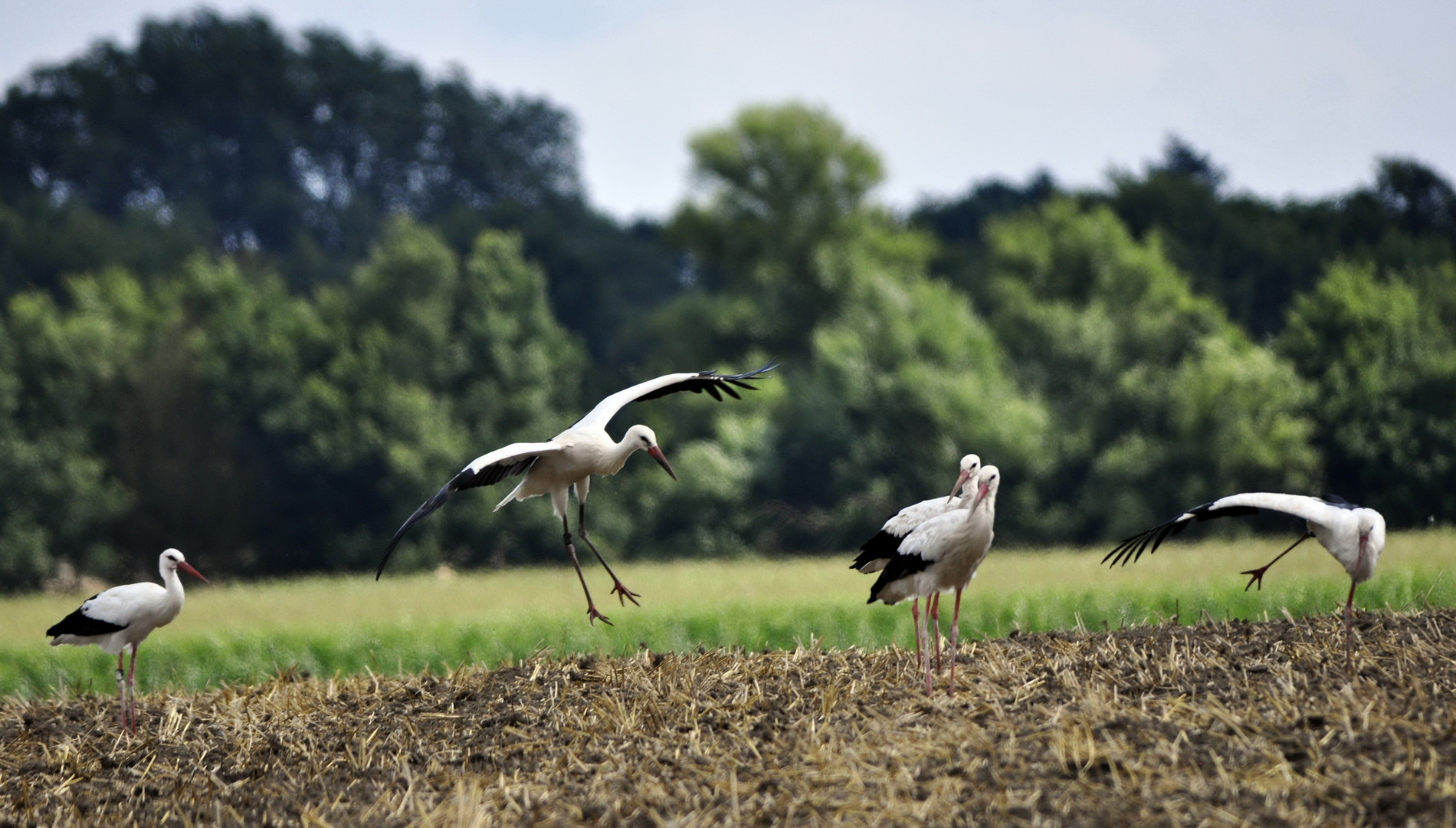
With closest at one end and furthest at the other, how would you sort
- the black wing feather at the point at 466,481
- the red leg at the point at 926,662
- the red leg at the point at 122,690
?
the red leg at the point at 926,662 < the black wing feather at the point at 466,481 < the red leg at the point at 122,690

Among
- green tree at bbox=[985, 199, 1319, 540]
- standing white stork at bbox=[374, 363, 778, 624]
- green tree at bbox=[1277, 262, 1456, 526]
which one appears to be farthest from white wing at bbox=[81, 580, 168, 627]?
green tree at bbox=[1277, 262, 1456, 526]

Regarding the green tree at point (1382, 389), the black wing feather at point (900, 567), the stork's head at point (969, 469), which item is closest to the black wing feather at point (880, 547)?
the black wing feather at point (900, 567)

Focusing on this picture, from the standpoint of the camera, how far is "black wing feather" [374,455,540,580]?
7.27 meters

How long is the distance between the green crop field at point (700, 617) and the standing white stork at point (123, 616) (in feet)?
5.41

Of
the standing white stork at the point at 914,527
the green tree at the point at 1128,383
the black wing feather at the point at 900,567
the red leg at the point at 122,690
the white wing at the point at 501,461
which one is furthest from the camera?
the green tree at the point at 1128,383

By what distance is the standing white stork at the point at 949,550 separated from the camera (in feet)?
22.4

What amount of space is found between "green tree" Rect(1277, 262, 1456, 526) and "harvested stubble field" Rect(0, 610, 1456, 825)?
2588cm

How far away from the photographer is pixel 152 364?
36.2 metres

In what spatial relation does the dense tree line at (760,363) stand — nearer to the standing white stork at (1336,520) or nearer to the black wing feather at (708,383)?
the black wing feather at (708,383)

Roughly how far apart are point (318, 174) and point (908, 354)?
34812 millimetres

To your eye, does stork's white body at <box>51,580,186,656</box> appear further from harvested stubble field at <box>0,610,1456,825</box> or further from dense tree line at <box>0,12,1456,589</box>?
dense tree line at <box>0,12,1456,589</box>

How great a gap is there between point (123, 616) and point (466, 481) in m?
2.72

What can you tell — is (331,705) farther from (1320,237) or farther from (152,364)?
(1320,237)

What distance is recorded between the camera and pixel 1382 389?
32375 millimetres
